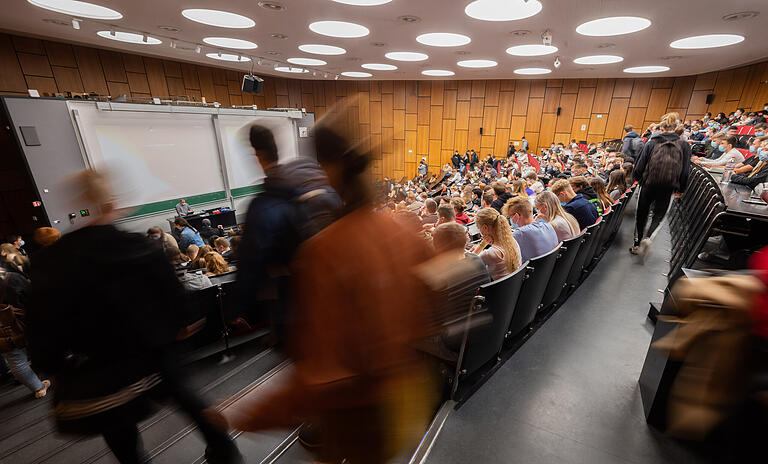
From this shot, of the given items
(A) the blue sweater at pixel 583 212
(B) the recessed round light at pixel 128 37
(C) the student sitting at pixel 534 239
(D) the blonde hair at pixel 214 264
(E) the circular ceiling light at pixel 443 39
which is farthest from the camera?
(B) the recessed round light at pixel 128 37

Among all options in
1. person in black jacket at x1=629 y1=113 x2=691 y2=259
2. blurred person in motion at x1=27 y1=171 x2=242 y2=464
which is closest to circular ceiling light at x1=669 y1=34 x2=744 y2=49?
person in black jacket at x1=629 y1=113 x2=691 y2=259

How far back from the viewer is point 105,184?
4.97ft

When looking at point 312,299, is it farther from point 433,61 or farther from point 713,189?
point 433,61

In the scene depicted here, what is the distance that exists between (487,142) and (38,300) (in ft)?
48.0

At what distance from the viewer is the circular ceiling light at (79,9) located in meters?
4.97

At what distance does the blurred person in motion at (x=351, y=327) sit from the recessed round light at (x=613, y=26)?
6.50 m

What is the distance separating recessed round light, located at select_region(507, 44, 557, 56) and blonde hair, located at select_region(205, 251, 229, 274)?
7.46 meters

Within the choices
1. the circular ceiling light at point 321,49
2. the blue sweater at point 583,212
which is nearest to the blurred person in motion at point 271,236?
the blue sweater at point 583,212

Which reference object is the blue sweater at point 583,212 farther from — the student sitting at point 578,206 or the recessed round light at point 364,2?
the recessed round light at point 364,2

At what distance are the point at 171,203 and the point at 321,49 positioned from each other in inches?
229

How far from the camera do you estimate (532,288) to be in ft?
6.98

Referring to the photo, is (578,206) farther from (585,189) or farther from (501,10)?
(501,10)

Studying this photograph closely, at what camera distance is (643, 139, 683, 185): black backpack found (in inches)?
147

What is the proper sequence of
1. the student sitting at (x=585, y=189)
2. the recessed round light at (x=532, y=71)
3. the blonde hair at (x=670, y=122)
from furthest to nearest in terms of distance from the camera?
the recessed round light at (x=532, y=71) → the blonde hair at (x=670, y=122) → the student sitting at (x=585, y=189)
